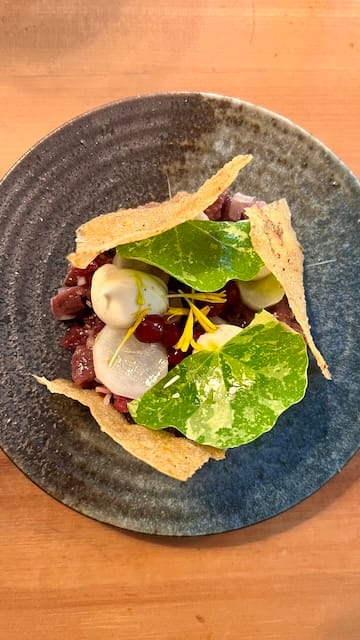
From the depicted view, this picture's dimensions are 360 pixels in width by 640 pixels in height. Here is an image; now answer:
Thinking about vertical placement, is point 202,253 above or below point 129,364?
above

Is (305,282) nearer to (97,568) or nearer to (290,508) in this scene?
(290,508)

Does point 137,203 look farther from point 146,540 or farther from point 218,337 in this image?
point 146,540

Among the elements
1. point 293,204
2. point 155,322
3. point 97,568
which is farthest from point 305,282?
point 97,568

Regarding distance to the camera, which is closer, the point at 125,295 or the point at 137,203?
the point at 125,295

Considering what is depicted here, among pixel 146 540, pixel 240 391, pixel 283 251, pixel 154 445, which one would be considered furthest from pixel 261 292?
pixel 146 540

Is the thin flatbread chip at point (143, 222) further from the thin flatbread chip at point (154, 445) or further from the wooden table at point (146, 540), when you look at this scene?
the wooden table at point (146, 540)

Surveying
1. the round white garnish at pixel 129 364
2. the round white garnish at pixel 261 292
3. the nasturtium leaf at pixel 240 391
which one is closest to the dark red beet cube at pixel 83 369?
the round white garnish at pixel 129 364

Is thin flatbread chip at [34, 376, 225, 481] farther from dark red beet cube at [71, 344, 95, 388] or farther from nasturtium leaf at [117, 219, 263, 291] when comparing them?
nasturtium leaf at [117, 219, 263, 291]
